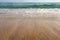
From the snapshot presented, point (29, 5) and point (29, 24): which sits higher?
point (29, 5)

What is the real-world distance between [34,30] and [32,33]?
0.05 meters

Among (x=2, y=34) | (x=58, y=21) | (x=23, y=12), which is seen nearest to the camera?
(x=2, y=34)

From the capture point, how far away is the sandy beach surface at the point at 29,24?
61cm

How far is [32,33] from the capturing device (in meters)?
0.64

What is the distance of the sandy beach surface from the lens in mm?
607

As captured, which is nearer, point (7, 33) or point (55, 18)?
point (7, 33)

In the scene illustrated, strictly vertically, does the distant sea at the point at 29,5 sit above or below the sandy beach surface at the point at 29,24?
above

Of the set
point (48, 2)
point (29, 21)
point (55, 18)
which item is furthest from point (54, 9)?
point (29, 21)

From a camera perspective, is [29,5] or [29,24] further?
[29,5]

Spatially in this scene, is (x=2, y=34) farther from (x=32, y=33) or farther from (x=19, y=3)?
(x=19, y=3)

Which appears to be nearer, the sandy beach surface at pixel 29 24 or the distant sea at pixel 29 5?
the sandy beach surface at pixel 29 24

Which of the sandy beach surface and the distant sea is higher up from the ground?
the distant sea

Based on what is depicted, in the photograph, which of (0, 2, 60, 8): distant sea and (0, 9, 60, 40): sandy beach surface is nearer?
(0, 9, 60, 40): sandy beach surface

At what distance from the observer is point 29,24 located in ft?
2.61
